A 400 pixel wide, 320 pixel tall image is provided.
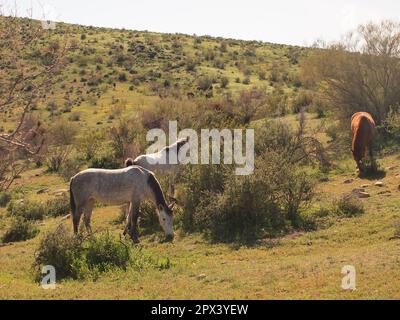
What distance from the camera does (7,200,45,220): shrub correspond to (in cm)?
1731

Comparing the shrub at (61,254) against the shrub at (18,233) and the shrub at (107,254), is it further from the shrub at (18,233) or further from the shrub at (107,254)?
the shrub at (18,233)

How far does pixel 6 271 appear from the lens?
442 inches

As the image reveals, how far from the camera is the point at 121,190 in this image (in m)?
12.8

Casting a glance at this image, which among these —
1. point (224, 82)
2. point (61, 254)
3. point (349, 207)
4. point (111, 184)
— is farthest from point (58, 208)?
point (224, 82)

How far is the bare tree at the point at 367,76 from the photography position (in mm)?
21953

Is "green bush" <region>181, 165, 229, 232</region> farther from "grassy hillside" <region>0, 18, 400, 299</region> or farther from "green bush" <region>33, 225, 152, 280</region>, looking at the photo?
"green bush" <region>33, 225, 152, 280</region>

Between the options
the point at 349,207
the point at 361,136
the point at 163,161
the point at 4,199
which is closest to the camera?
the point at 349,207

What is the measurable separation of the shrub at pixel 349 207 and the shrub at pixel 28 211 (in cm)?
924

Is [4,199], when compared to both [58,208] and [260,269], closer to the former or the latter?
[58,208]

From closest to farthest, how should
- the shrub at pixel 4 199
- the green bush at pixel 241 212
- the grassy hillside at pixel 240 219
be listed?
1. the grassy hillside at pixel 240 219
2. the green bush at pixel 241 212
3. the shrub at pixel 4 199

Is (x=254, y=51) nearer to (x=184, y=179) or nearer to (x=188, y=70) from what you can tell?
(x=188, y=70)

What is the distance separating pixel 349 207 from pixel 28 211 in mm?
9871

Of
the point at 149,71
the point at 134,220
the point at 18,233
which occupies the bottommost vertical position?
the point at 18,233

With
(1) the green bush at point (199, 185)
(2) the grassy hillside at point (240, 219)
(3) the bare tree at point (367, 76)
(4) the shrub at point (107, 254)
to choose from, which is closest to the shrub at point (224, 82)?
(2) the grassy hillside at point (240, 219)
